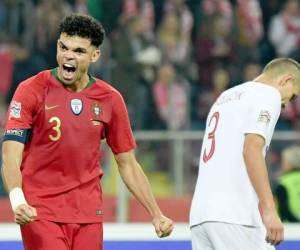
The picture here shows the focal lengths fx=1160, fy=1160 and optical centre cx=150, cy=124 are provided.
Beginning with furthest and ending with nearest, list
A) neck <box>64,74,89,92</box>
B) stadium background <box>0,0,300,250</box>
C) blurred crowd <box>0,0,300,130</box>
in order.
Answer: blurred crowd <box>0,0,300,130</box> < stadium background <box>0,0,300,250</box> < neck <box>64,74,89,92</box>

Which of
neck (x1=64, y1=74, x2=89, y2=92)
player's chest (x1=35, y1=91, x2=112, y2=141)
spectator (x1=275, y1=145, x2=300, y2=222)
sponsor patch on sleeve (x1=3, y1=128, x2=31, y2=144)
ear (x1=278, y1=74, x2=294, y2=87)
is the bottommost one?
spectator (x1=275, y1=145, x2=300, y2=222)

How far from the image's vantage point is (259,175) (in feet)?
19.5

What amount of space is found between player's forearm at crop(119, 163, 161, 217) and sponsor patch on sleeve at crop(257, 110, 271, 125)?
900 millimetres

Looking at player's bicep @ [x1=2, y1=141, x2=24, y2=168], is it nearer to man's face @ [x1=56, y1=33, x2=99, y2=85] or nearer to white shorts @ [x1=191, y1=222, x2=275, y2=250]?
man's face @ [x1=56, y1=33, x2=99, y2=85]

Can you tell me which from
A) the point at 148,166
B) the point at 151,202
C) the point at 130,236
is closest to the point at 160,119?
the point at 148,166

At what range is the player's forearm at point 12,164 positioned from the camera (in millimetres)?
6078

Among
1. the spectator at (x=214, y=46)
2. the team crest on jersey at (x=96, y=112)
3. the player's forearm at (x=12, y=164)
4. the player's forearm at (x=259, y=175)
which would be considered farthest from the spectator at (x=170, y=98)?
the player's forearm at (x=259, y=175)

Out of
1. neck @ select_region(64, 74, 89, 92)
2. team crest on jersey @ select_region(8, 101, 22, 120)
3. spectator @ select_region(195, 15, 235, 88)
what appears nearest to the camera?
team crest on jersey @ select_region(8, 101, 22, 120)

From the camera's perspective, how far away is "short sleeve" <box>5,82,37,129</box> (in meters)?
6.22

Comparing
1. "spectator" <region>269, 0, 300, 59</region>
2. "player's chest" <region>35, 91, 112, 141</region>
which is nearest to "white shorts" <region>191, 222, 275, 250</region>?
"player's chest" <region>35, 91, 112, 141</region>

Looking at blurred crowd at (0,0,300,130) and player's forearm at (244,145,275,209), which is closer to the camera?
player's forearm at (244,145,275,209)

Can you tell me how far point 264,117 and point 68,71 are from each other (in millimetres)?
1097

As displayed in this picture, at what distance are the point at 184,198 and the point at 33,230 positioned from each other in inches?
219

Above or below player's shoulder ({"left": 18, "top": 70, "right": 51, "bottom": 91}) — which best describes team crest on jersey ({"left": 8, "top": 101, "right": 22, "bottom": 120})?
below
